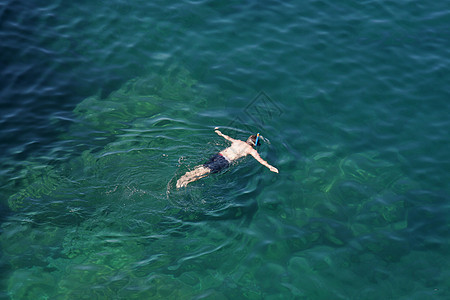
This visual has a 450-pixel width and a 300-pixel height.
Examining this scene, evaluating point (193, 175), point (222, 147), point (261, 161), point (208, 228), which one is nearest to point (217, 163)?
point (193, 175)

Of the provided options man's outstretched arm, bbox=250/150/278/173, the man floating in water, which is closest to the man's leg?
the man floating in water

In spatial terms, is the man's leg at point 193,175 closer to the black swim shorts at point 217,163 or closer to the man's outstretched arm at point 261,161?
the black swim shorts at point 217,163

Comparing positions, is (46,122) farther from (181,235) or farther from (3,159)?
(181,235)

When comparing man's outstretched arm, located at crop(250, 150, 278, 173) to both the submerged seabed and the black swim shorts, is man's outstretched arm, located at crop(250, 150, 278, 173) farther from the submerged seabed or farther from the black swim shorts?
the black swim shorts

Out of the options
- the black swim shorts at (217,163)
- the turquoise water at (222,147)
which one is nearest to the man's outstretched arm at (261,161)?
the turquoise water at (222,147)

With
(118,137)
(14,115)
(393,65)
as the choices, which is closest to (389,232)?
(393,65)

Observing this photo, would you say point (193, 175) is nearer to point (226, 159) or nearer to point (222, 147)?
point (226, 159)

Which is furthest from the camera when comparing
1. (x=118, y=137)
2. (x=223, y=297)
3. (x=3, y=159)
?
(x=118, y=137)
